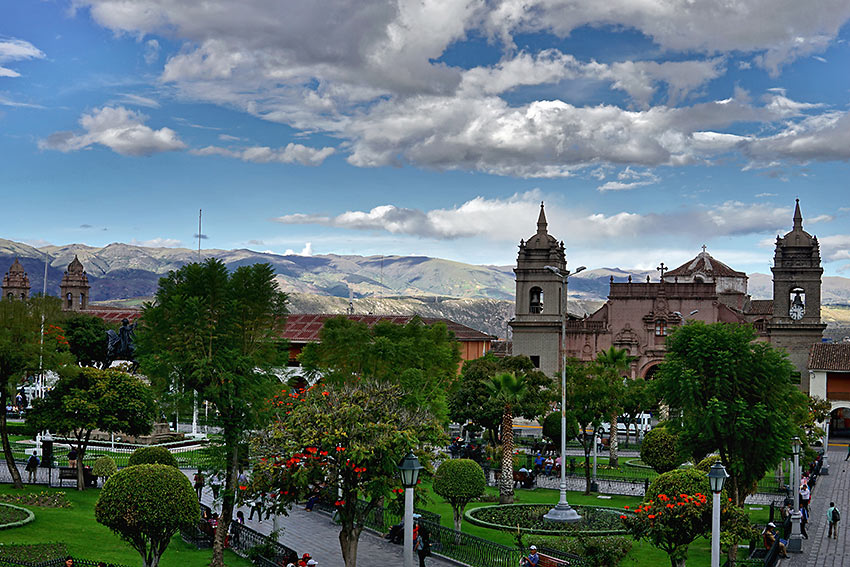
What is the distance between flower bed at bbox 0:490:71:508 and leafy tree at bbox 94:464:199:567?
1181 cm

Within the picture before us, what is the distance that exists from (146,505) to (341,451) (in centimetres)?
461

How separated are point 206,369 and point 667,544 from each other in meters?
13.0

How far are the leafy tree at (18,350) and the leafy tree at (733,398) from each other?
23.1 meters

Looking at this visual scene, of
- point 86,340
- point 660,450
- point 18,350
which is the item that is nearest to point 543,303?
point 86,340

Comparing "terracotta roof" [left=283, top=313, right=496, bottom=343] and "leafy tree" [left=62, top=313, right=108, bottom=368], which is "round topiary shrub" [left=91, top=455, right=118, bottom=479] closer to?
"terracotta roof" [left=283, top=313, right=496, bottom=343]

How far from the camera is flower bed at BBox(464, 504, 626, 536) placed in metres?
30.0

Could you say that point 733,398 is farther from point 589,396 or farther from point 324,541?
point 324,541

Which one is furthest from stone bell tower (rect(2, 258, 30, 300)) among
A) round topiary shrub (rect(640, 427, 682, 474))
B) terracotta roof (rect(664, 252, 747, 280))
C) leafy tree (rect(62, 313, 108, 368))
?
round topiary shrub (rect(640, 427, 682, 474))

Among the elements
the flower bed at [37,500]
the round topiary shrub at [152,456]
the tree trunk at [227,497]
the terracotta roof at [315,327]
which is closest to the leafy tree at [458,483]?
the tree trunk at [227,497]

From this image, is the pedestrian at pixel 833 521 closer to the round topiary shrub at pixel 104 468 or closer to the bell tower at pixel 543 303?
the round topiary shrub at pixel 104 468

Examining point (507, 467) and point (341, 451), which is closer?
point (341, 451)

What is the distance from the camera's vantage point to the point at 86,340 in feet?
234

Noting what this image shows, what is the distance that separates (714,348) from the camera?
28734mm

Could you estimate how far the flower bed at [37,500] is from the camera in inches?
1228
